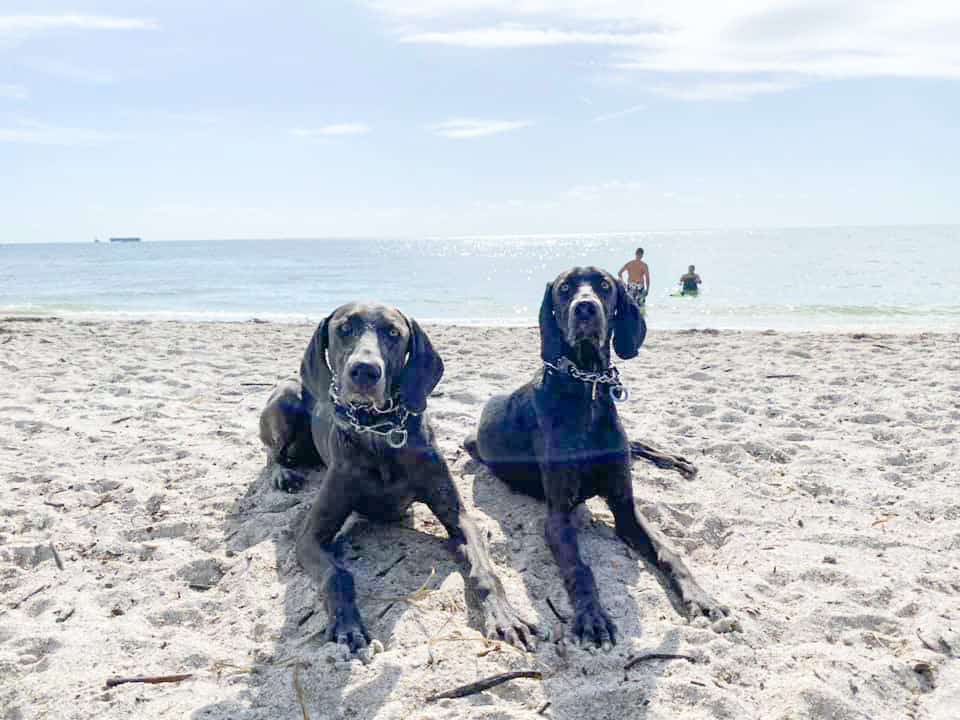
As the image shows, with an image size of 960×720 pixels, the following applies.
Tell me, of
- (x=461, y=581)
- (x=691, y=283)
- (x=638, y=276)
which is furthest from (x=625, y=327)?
(x=691, y=283)

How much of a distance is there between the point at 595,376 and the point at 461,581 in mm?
1295

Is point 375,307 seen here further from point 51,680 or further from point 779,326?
point 779,326

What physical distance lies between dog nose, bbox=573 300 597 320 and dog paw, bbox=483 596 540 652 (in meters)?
1.52

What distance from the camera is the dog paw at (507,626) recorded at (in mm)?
3213

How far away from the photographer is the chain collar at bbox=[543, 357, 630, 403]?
13.7 feet

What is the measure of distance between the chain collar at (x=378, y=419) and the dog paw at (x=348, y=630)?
33.8 inches

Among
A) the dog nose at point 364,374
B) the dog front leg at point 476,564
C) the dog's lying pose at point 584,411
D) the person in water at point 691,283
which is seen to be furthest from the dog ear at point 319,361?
the person in water at point 691,283

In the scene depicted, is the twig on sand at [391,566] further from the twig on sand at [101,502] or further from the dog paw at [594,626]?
the twig on sand at [101,502]

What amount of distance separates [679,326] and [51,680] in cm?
1494

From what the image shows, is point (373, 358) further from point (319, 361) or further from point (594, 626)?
point (594, 626)

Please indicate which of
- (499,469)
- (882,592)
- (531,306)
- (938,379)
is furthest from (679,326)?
(882,592)

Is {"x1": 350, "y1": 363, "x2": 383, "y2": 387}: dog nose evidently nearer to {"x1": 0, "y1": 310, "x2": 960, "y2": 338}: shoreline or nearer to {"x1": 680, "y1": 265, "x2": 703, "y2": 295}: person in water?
{"x1": 0, "y1": 310, "x2": 960, "y2": 338}: shoreline

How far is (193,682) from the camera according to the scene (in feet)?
9.60

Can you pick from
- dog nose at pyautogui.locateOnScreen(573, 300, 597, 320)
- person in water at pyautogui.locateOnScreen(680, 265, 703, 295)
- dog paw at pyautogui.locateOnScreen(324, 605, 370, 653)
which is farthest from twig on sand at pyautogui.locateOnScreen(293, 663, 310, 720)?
person in water at pyautogui.locateOnScreen(680, 265, 703, 295)
